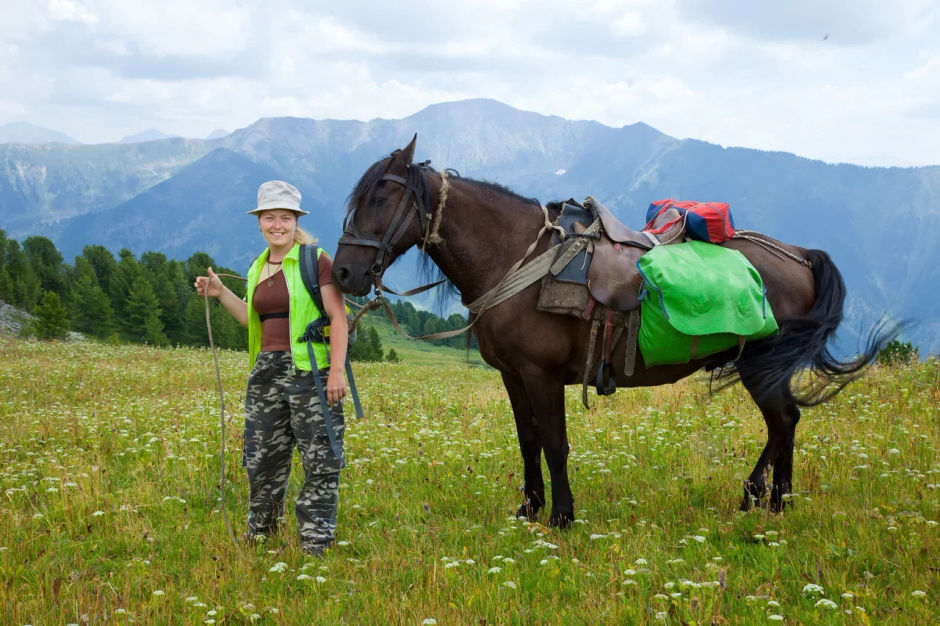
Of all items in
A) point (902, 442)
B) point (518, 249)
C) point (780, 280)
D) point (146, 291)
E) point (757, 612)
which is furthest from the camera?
point (146, 291)

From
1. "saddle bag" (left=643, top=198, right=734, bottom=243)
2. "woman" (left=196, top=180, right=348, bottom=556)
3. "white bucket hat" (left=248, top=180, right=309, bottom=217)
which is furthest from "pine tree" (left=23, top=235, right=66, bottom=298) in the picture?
"saddle bag" (left=643, top=198, right=734, bottom=243)

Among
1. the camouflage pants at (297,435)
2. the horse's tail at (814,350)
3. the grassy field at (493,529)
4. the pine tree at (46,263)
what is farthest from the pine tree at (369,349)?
the horse's tail at (814,350)

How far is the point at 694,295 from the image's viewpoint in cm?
556

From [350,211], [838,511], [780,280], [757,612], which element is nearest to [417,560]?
[757,612]

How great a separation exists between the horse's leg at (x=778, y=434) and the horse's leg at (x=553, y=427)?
5.70 feet

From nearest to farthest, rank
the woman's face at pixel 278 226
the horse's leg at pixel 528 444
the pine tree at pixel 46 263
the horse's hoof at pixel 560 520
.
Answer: the woman's face at pixel 278 226, the horse's hoof at pixel 560 520, the horse's leg at pixel 528 444, the pine tree at pixel 46 263

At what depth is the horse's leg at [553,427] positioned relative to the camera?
5.66 meters

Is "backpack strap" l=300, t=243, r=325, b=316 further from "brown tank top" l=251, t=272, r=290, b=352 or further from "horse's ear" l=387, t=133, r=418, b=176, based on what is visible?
"horse's ear" l=387, t=133, r=418, b=176

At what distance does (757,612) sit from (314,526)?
3.38 metres

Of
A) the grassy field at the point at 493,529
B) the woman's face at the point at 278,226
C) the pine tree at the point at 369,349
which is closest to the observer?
the grassy field at the point at 493,529

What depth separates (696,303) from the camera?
557 centimetres

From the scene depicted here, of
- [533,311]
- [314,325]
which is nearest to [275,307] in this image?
[314,325]

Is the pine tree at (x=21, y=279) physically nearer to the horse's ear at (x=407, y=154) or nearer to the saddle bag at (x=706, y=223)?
the horse's ear at (x=407, y=154)

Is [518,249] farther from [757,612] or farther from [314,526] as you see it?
[757,612]
